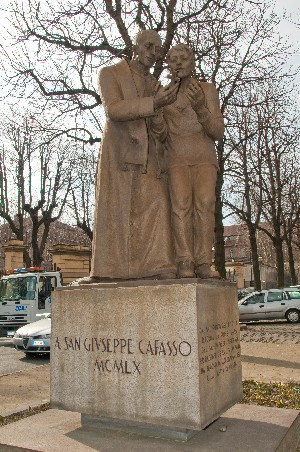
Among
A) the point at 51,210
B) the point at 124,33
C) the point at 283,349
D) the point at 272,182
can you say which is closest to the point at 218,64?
the point at 124,33

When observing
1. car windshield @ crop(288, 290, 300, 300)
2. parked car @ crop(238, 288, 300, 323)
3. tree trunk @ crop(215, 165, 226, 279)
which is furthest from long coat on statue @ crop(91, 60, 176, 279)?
car windshield @ crop(288, 290, 300, 300)

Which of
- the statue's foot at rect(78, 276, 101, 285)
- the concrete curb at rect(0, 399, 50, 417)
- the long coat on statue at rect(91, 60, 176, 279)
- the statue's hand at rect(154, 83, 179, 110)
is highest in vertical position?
the statue's hand at rect(154, 83, 179, 110)

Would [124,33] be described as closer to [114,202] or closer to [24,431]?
[114,202]

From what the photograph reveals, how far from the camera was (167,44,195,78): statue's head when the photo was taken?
433 cm

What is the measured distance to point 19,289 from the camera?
16.9m

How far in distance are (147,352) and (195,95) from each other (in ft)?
6.70

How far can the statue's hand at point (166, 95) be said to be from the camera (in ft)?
13.3

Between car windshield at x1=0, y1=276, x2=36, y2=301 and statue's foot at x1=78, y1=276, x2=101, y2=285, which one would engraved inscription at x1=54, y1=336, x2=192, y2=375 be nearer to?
statue's foot at x1=78, y1=276, x2=101, y2=285

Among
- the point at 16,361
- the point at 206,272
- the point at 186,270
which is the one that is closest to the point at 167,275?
the point at 186,270

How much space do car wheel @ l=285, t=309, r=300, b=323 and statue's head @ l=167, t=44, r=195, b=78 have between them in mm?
19117

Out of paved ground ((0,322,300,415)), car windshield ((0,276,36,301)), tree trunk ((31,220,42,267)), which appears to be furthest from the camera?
Answer: tree trunk ((31,220,42,267))

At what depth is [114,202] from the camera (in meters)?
4.36

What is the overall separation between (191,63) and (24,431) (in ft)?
10.7

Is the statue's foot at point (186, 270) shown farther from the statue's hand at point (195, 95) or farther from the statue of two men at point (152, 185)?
the statue's hand at point (195, 95)
